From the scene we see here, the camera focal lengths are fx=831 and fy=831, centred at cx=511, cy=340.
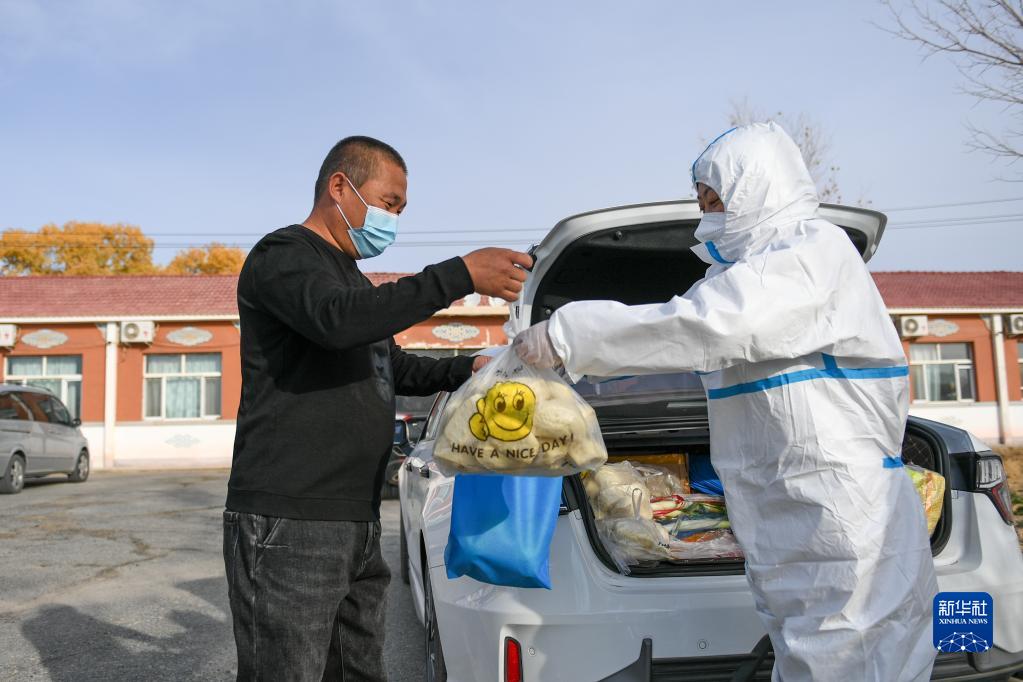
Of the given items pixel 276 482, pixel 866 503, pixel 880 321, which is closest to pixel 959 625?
pixel 866 503

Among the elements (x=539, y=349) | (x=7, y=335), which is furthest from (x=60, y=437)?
(x=539, y=349)

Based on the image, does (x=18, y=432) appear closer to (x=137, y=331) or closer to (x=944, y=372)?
(x=137, y=331)

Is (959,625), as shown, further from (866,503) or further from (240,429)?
(240,429)

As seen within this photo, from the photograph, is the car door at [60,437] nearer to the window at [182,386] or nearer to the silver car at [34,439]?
the silver car at [34,439]

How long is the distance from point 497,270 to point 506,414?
357 millimetres

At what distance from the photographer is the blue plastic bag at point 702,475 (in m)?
3.72

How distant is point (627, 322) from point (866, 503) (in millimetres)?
665

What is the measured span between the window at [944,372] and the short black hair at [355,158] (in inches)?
925

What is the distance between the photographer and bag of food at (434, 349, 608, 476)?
205 centimetres

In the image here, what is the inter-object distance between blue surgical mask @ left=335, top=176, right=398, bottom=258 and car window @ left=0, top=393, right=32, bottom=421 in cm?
1206

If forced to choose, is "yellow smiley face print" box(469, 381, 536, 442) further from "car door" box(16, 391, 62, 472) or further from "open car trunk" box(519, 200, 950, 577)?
"car door" box(16, 391, 62, 472)

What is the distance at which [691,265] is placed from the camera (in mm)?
3588

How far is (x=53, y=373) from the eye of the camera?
20797 millimetres

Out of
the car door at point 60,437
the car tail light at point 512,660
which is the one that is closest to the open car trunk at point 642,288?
the car tail light at point 512,660
